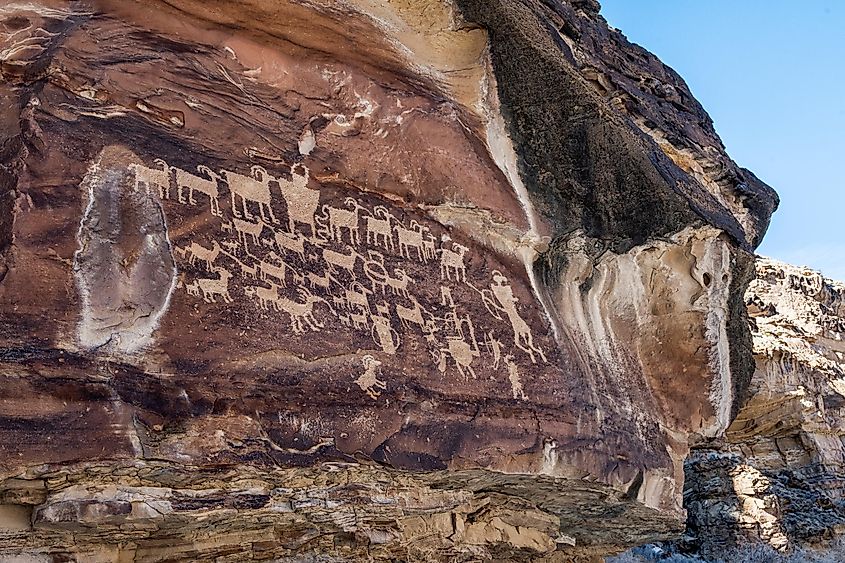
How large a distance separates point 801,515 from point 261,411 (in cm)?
886

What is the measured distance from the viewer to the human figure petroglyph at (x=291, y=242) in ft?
12.9

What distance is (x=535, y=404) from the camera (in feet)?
14.9

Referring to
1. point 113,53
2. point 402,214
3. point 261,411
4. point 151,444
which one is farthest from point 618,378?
point 113,53

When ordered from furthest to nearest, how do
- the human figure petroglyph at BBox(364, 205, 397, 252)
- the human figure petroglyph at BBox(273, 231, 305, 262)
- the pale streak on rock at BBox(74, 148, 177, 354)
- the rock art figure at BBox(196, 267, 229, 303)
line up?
the human figure petroglyph at BBox(364, 205, 397, 252) < the human figure petroglyph at BBox(273, 231, 305, 262) < the rock art figure at BBox(196, 267, 229, 303) < the pale streak on rock at BBox(74, 148, 177, 354)

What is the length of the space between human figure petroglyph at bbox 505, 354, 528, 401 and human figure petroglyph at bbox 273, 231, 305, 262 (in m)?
1.36

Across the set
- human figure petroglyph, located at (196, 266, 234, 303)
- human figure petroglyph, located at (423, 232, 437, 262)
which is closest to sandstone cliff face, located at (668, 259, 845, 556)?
human figure petroglyph, located at (423, 232, 437, 262)

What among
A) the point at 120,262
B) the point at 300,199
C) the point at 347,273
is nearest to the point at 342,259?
the point at 347,273

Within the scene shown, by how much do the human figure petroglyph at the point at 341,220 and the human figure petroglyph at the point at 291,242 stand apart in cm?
17

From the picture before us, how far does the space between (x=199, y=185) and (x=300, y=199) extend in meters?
0.57

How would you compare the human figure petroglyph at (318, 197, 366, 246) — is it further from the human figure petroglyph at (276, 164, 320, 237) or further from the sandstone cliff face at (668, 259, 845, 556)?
the sandstone cliff face at (668, 259, 845, 556)

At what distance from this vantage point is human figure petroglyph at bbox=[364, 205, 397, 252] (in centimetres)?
438

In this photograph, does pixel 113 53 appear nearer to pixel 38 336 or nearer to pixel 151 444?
pixel 38 336

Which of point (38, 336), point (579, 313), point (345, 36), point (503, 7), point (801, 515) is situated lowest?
point (801, 515)

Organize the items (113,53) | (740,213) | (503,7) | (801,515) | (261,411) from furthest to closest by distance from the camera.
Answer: (801,515) → (740,213) → (503,7) → (113,53) → (261,411)
